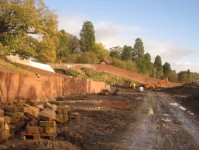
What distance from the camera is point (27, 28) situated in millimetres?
30562

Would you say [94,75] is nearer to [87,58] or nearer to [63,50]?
[87,58]

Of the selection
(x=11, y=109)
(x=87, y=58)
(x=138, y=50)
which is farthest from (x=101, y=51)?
(x=11, y=109)

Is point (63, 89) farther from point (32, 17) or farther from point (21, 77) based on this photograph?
point (21, 77)

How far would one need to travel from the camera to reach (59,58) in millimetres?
96125

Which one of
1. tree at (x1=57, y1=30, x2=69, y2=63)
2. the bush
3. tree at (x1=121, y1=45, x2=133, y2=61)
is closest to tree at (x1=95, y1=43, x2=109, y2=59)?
tree at (x1=121, y1=45, x2=133, y2=61)

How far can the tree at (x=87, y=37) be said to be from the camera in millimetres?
106375

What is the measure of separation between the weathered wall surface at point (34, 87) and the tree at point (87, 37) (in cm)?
6900

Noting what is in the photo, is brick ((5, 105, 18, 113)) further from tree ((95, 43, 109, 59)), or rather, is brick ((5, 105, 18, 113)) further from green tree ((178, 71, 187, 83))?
green tree ((178, 71, 187, 83))

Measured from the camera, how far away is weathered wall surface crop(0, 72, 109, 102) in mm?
16359

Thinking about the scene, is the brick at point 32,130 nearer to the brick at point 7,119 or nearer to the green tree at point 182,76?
the brick at point 7,119

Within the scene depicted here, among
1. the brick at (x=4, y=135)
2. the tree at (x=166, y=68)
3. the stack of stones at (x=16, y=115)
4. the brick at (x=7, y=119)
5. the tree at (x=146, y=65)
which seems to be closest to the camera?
the brick at (x=4, y=135)

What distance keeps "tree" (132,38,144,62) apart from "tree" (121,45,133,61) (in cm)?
196

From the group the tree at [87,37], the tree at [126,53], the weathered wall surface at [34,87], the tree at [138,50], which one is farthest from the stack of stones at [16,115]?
the tree at [138,50]

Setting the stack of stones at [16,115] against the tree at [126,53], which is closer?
the stack of stones at [16,115]
